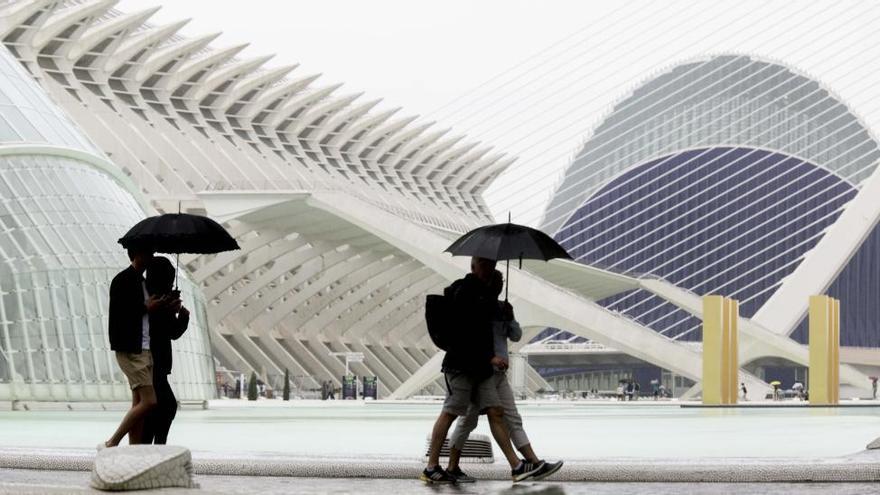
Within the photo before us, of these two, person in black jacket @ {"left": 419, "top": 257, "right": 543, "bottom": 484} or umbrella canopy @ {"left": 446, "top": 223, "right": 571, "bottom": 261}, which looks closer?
person in black jacket @ {"left": 419, "top": 257, "right": 543, "bottom": 484}

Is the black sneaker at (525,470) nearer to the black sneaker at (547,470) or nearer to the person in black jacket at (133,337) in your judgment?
the black sneaker at (547,470)

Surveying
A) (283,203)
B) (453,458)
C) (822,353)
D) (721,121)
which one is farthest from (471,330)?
(721,121)

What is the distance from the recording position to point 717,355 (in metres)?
41.5

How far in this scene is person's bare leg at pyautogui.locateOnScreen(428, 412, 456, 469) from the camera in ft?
32.1

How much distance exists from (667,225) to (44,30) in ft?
204

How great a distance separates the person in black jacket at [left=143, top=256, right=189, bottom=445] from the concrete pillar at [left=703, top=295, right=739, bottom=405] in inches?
1273

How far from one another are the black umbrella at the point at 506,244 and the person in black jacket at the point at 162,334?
72.2 inches

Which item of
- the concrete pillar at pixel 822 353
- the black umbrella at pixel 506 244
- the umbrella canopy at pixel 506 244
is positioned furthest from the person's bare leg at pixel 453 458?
the concrete pillar at pixel 822 353

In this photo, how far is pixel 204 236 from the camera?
11.1 m

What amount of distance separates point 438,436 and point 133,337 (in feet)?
6.65

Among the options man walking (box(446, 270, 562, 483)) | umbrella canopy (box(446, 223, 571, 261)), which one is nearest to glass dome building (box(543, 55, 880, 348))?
umbrella canopy (box(446, 223, 571, 261))

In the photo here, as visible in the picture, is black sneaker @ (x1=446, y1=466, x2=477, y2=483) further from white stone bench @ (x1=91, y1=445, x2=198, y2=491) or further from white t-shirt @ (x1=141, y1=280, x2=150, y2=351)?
white stone bench @ (x1=91, y1=445, x2=198, y2=491)

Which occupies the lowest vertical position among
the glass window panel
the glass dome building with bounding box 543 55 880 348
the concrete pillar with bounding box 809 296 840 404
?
the concrete pillar with bounding box 809 296 840 404

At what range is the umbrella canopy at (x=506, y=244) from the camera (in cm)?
1015
